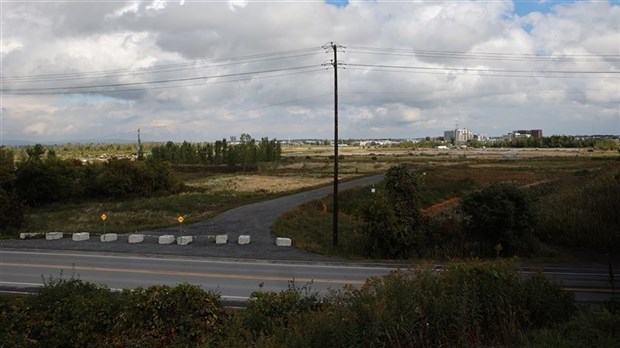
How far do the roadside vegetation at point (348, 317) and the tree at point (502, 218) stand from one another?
15.4 meters

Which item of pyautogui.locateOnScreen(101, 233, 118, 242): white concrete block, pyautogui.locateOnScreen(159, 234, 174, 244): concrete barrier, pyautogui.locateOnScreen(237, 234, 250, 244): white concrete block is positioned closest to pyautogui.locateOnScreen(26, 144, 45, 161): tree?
pyautogui.locateOnScreen(101, 233, 118, 242): white concrete block

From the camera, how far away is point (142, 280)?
58.7 feet

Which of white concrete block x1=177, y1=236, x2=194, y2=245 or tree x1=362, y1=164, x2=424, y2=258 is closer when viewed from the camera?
tree x1=362, y1=164, x2=424, y2=258

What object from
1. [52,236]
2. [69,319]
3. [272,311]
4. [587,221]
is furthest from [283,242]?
[587,221]

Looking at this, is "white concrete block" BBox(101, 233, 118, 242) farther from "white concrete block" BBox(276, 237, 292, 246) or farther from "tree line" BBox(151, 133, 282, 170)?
"tree line" BBox(151, 133, 282, 170)

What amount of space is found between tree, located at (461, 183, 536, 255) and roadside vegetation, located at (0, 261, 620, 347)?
15.4 m

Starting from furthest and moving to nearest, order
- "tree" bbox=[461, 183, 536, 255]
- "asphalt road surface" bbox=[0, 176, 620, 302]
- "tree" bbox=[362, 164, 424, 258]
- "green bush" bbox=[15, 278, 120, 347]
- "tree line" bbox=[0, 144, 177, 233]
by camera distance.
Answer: "tree line" bbox=[0, 144, 177, 233] < "tree" bbox=[362, 164, 424, 258] < "tree" bbox=[461, 183, 536, 255] < "asphalt road surface" bbox=[0, 176, 620, 302] < "green bush" bbox=[15, 278, 120, 347]

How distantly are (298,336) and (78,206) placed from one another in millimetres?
45265

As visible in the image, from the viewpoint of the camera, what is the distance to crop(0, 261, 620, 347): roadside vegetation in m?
8.30

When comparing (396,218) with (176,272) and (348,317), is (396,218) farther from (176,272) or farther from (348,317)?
(348,317)

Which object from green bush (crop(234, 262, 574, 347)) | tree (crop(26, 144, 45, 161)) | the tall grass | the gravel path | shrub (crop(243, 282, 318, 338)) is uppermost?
tree (crop(26, 144, 45, 161))

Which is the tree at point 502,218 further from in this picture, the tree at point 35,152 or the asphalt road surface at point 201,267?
the tree at point 35,152

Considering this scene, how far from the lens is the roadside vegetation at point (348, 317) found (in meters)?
8.30

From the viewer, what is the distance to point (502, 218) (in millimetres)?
25078
